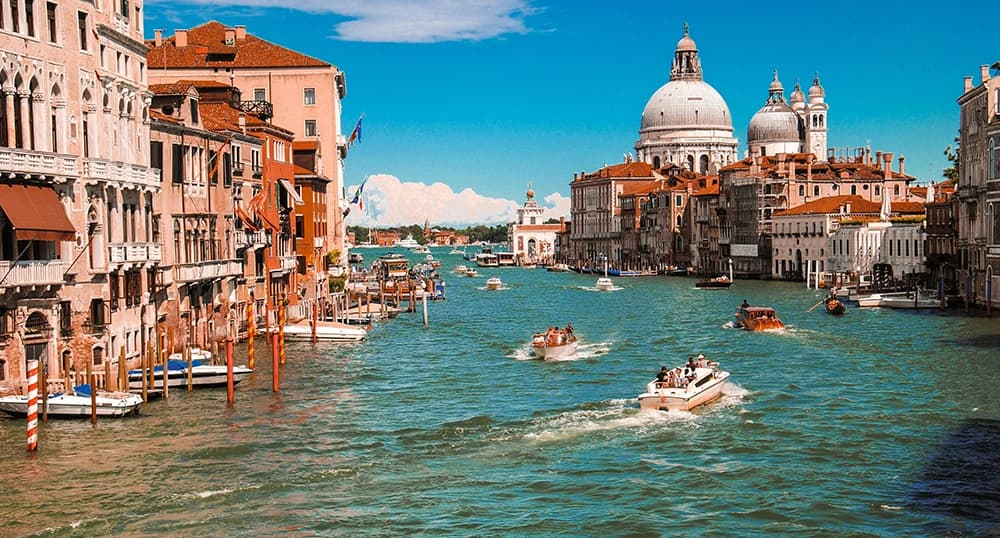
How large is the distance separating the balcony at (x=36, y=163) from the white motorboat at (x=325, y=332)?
1587 centimetres

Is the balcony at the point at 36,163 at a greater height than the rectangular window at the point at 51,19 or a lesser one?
lesser

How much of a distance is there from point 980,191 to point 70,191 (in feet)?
118

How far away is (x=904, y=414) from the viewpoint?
25.0 m

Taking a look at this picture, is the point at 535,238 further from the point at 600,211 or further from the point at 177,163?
the point at 177,163

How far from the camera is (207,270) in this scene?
109ft

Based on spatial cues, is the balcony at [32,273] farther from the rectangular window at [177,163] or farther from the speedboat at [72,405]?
the rectangular window at [177,163]

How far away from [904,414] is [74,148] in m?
17.2

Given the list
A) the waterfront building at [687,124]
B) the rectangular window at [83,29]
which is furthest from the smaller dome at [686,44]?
the rectangular window at [83,29]

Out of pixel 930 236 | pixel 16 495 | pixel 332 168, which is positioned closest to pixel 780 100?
pixel 930 236

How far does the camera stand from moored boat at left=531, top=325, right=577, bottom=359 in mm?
35094

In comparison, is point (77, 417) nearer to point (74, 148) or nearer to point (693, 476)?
point (74, 148)

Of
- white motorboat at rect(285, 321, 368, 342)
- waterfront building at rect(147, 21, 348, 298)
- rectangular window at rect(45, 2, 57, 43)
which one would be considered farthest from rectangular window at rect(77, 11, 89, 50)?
waterfront building at rect(147, 21, 348, 298)

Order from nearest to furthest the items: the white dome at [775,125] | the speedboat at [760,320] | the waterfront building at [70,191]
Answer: the waterfront building at [70,191], the speedboat at [760,320], the white dome at [775,125]

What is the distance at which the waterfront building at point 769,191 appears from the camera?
293 feet
